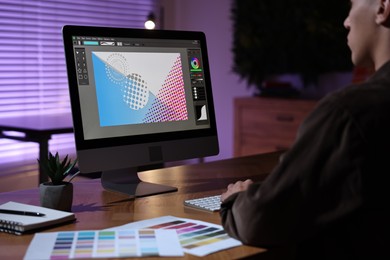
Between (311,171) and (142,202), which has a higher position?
(311,171)

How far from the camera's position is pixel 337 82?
5023 millimetres

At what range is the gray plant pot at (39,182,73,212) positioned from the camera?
1.58 metres

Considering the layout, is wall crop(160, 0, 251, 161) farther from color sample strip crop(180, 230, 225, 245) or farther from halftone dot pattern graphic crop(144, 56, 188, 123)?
color sample strip crop(180, 230, 225, 245)

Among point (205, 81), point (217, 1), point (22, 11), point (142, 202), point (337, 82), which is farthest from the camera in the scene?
point (217, 1)

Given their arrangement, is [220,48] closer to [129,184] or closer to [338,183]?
[129,184]

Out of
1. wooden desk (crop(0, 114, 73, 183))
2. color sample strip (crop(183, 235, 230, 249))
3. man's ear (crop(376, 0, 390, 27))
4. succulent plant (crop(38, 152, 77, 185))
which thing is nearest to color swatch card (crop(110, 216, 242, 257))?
color sample strip (crop(183, 235, 230, 249))

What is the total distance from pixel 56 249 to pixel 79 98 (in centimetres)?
60

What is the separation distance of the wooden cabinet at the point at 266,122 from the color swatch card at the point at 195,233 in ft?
10.5

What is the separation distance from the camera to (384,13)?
120 centimetres

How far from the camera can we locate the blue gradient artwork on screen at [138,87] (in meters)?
1.82

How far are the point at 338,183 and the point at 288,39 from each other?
4062mm

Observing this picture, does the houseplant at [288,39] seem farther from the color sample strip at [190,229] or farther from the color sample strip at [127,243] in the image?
the color sample strip at [127,243]

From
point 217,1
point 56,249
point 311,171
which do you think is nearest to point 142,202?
point 56,249

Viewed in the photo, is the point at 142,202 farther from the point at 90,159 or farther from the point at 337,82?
the point at 337,82
